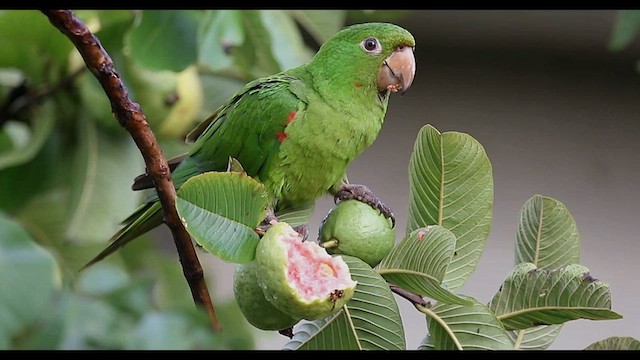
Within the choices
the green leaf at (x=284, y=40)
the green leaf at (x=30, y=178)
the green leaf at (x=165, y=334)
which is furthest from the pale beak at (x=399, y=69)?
the green leaf at (x=30, y=178)

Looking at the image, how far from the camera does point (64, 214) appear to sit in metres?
1.16

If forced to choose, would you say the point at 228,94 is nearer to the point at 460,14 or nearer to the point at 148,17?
the point at 148,17

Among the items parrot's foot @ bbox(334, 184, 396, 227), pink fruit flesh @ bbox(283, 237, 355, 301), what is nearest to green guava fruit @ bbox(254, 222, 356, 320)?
pink fruit flesh @ bbox(283, 237, 355, 301)

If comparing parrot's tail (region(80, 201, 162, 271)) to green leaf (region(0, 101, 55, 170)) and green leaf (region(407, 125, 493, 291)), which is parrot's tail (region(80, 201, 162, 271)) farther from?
green leaf (region(0, 101, 55, 170))

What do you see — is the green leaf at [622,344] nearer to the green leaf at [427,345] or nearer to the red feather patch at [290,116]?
the green leaf at [427,345]

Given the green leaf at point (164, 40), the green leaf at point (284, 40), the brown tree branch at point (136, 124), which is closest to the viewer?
the brown tree branch at point (136, 124)

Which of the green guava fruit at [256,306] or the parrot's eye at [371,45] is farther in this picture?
the parrot's eye at [371,45]

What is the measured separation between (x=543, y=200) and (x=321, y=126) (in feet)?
0.69

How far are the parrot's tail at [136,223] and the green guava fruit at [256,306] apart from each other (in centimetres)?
20

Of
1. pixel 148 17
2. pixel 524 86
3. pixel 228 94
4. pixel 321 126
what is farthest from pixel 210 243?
pixel 524 86

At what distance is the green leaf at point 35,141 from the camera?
42.2 inches

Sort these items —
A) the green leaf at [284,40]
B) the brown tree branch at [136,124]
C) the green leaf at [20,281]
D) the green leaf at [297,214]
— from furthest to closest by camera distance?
the green leaf at [284,40] → the green leaf at [20,281] → the green leaf at [297,214] → the brown tree branch at [136,124]

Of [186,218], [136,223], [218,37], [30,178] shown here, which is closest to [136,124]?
[186,218]

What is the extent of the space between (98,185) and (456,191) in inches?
25.1
